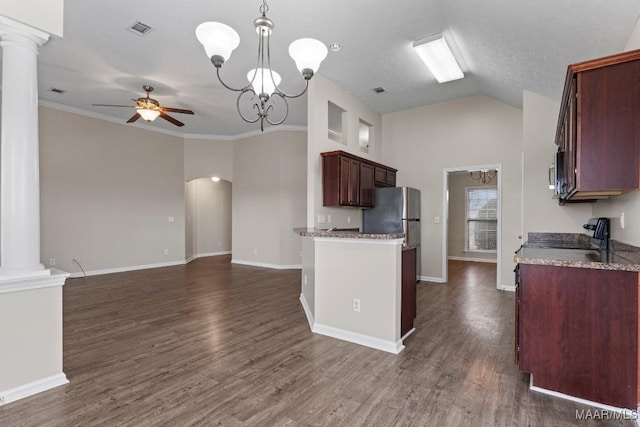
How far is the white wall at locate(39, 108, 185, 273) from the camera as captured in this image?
5.66 m

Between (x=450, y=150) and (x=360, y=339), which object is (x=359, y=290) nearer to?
(x=360, y=339)

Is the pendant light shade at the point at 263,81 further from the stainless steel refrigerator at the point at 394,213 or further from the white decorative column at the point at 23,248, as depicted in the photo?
the stainless steel refrigerator at the point at 394,213

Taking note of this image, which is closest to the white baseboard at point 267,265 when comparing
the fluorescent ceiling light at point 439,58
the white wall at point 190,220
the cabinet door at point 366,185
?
the white wall at point 190,220

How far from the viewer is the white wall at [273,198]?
7105 mm

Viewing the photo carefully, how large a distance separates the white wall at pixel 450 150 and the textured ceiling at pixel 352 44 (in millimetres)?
370

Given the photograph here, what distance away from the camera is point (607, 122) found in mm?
1919

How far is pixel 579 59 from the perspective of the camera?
9.42 ft

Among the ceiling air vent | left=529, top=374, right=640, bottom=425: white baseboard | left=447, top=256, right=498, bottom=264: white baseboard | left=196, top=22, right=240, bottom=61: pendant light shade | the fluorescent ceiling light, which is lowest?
left=447, top=256, right=498, bottom=264: white baseboard

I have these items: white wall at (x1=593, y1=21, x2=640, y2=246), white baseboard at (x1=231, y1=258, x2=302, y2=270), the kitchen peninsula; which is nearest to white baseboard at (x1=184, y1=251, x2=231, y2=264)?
white baseboard at (x1=231, y1=258, x2=302, y2=270)

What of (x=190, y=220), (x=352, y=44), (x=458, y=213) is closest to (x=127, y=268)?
(x=190, y=220)

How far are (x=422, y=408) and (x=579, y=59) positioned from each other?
10.5 ft

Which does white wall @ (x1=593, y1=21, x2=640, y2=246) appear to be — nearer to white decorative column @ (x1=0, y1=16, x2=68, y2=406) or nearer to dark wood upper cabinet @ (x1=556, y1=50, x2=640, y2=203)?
dark wood upper cabinet @ (x1=556, y1=50, x2=640, y2=203)

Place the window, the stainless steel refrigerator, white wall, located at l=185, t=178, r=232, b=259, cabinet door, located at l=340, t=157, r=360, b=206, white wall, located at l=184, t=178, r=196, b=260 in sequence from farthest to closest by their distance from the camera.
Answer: white wall, located at l=185, t=178, r=232, b=259, the window, white wall, located at l=184, t=178, r=196, b=260, the stainless steel refrigerator, cabinet door, located at l=340, t=157, r=360, b=206
